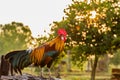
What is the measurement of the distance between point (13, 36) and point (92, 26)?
47.6 meters

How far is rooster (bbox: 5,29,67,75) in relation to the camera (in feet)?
38.4

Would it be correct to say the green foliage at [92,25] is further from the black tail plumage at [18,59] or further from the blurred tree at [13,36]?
the blurred tree at [13,36]

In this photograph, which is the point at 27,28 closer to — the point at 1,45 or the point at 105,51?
the point at 1,45

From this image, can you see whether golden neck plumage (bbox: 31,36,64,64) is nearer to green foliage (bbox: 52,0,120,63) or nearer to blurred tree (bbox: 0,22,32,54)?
green foliage (bbox: 52,0,120,63)

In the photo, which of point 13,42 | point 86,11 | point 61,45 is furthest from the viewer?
point 13,42

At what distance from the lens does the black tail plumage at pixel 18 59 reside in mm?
12205

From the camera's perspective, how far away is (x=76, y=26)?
99.4 ft

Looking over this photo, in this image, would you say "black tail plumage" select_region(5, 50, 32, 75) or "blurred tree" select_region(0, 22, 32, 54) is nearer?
"black tail plumage" select_region(5, 50, 32, 75)

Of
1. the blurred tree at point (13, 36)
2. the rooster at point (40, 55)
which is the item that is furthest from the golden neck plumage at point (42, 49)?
the blurred tree at point (13, 36)

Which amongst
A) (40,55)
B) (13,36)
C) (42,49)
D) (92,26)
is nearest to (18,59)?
(40,55)

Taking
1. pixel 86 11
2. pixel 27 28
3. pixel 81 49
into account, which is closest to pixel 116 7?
pixel 86 11

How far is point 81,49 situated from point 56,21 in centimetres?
356

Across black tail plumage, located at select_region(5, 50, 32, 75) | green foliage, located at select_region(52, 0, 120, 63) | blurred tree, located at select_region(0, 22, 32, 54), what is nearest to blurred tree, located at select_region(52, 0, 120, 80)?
green foliage, located at select_region(52, 0, 120, 63)

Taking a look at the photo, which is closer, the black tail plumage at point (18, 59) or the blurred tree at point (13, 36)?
the black tail plumage at point (18, 59)
